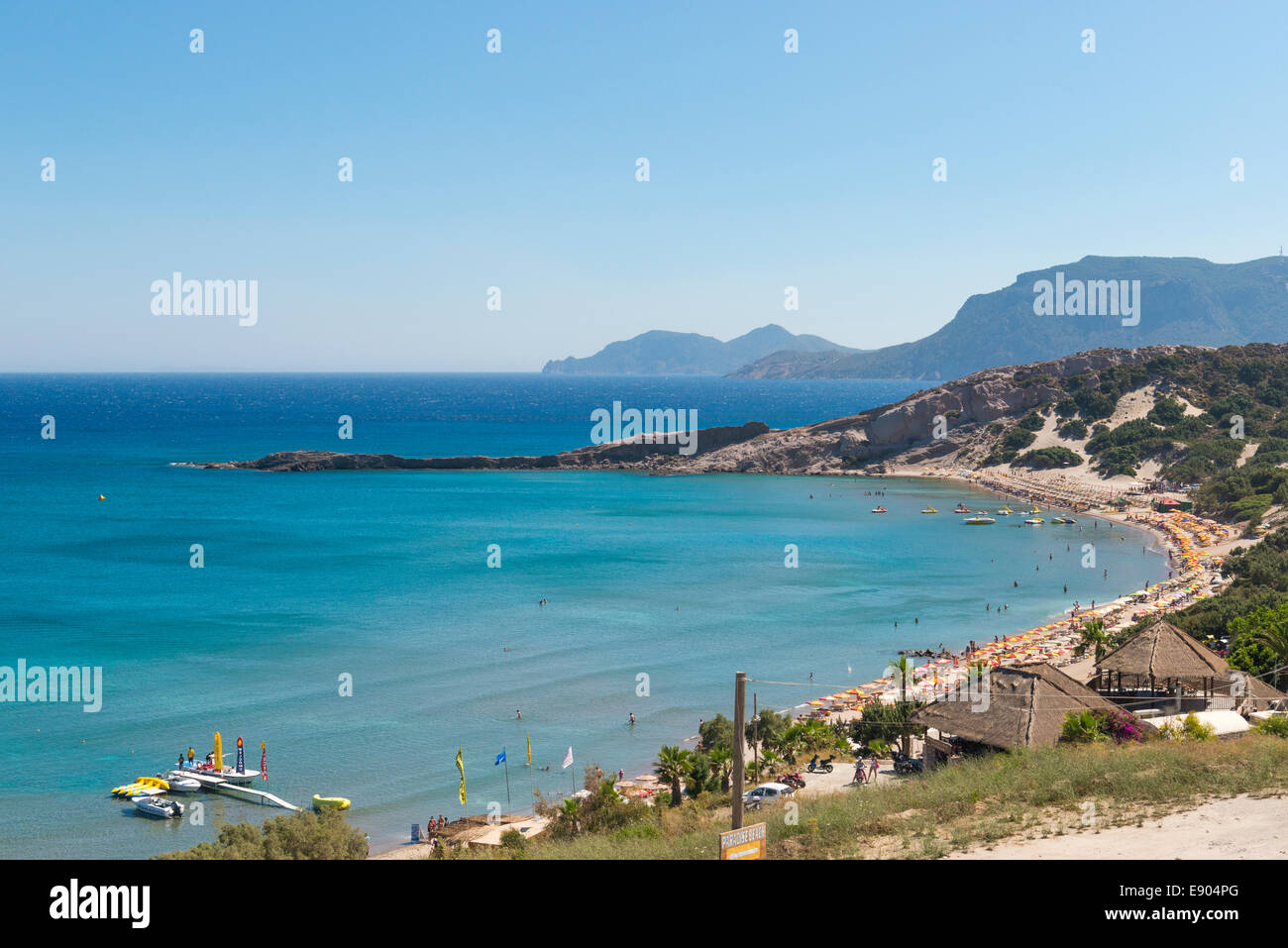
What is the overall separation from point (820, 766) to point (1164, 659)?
32.0 ft

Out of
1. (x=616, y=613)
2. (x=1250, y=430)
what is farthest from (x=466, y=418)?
(x=616, y=613)

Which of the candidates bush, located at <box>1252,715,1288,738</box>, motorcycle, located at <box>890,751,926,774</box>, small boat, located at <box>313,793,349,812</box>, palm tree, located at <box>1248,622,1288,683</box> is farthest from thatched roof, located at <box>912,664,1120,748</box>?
small boat, located at <box>313,793,349,812</box>

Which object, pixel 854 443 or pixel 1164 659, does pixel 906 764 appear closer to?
pixel 1164 659

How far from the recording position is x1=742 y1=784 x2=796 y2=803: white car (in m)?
23.0

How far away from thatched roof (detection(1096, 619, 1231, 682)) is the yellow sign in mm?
20888

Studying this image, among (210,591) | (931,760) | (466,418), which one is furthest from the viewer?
(466,418)

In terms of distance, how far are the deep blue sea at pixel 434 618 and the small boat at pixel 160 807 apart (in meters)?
0.26

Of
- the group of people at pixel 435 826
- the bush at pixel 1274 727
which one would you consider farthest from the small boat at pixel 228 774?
the bush at pixel 1274 727

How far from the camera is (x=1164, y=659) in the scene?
26.6 metres

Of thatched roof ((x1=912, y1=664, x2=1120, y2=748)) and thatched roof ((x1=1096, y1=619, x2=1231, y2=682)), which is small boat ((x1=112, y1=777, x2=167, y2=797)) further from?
thatched roof ((x1=1096, y1=619, x2=1231, y2=682))
